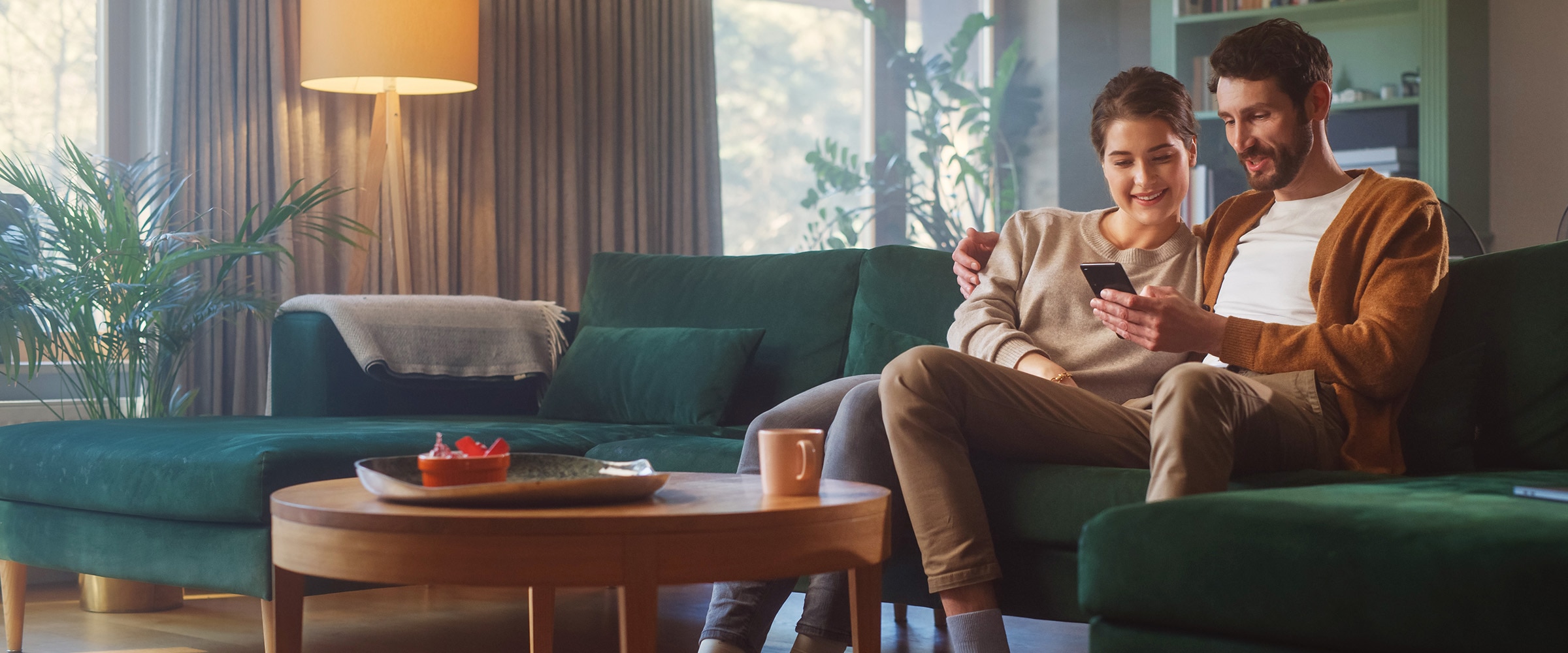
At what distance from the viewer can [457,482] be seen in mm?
1446

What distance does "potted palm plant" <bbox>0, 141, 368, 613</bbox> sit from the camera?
2.95 metres

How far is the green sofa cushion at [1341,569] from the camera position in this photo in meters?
1.16

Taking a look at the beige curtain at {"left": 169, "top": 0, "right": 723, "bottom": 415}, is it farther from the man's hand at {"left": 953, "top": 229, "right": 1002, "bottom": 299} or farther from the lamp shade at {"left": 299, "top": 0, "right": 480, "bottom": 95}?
the man's hand at {"left": 953, "top": 229, "right": 1002, "bottom": 299}

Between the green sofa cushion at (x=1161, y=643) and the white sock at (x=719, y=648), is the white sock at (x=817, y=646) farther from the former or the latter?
the green sofa cushion at (x=1161, y=643)

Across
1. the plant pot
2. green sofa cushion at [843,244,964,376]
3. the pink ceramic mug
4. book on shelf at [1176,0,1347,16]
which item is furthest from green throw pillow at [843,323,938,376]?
book on shelf at [1176,0,1347,16]

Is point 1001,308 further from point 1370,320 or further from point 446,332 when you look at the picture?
point 446,332

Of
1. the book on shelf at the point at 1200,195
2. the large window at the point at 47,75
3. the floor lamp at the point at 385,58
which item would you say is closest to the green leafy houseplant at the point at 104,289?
the large window at the point at 47,75

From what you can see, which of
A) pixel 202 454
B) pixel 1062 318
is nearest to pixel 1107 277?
pixel 1062 318

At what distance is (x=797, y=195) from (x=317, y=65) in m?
2.14

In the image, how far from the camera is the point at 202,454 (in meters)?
2.18

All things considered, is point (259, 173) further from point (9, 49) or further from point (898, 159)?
point (898, 159)

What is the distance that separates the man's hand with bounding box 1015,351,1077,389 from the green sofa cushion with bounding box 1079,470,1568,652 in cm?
58

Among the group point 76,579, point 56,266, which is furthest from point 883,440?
point 76,579

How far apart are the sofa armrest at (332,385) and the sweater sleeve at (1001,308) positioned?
53.2 inches
